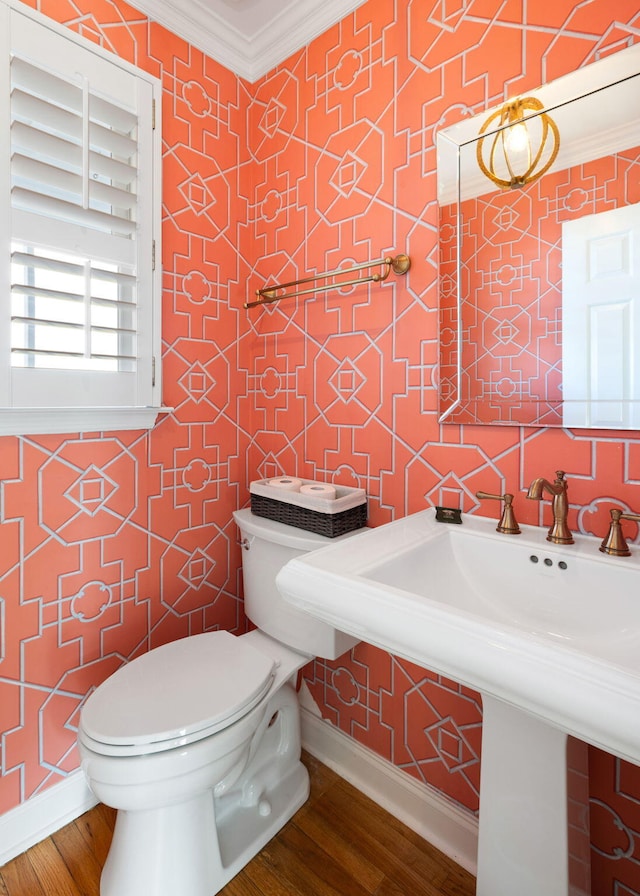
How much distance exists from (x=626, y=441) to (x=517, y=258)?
50 cm

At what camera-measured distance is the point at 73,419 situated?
4.43 feet

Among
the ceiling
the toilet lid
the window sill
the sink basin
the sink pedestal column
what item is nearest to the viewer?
the sink basin

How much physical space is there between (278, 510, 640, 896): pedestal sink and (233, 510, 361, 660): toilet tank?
38cm

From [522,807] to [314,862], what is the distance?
28.8 inches

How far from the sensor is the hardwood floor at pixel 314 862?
1.18 m

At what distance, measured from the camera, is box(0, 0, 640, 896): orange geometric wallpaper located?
114cm

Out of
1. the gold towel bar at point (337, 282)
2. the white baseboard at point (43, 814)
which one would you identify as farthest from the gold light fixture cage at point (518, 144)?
the white baseboard at point (43, 814)

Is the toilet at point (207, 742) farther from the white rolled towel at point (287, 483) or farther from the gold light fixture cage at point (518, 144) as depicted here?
the gold light fixture cage at point (518, 144)

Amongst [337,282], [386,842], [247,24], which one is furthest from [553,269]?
[386,842]

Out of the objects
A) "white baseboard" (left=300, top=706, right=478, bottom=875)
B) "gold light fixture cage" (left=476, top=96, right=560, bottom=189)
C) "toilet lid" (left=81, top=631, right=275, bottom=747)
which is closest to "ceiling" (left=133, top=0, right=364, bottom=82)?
"gold light fixture cage" (left=476, top=96, right=560, bottom=189)

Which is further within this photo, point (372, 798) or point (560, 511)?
point (372, 798)

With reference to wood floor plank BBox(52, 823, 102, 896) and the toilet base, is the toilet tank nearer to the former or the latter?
the toilet base

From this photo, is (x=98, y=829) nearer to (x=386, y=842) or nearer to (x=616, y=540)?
(x=386, y=842)

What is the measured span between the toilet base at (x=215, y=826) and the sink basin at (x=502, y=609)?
0.72m
